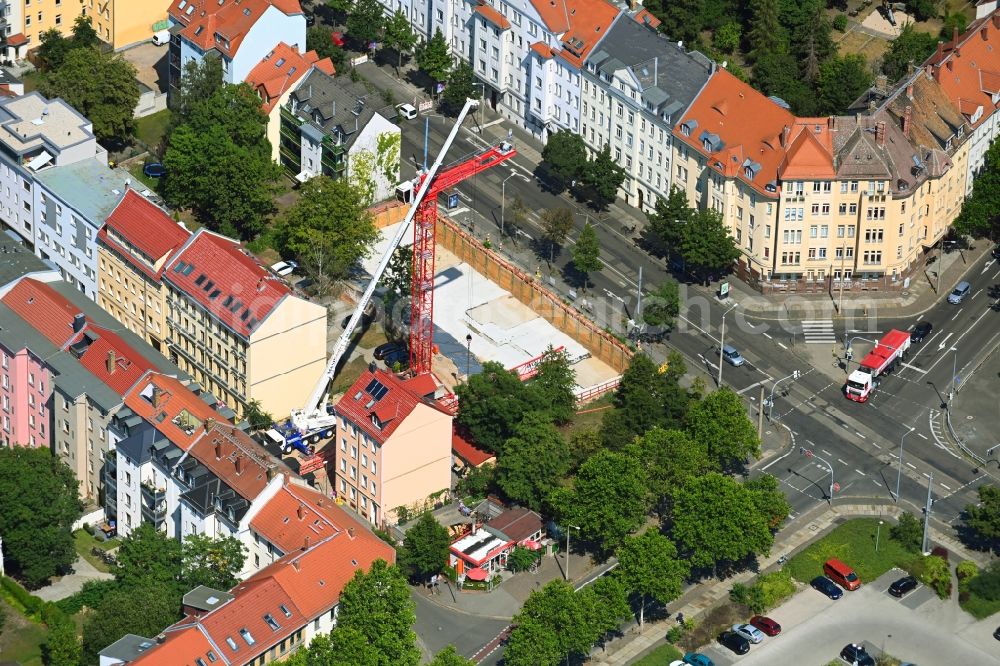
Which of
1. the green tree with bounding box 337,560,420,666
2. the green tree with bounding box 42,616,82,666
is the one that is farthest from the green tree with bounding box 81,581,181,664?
the green tree with bounding box 337,560,420,666

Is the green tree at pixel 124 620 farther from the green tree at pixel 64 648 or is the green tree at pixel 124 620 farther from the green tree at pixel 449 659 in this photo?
the green tree at pixel 449 659

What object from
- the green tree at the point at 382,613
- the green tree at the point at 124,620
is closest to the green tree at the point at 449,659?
the green tree at the point at 382,613

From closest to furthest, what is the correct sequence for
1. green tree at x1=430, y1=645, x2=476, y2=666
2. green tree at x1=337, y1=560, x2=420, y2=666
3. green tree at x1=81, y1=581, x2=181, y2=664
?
green tree at x1=430, y1=645, x2=476, y2=666, green tree at x1=337, y1=560, x2=420, y2=666, green tree at x1=81, y1=581, x2=181, y2=664

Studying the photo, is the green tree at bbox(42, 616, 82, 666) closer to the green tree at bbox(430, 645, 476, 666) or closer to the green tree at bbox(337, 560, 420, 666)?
the green tree at bbox(337, 560, 420, 666)

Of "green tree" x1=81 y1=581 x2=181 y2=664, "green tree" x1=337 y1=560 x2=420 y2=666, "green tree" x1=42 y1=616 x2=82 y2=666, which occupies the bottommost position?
"green tree" x1=42 y1=616 x2=82 y2=666

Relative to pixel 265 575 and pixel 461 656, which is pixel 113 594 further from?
pixel 461 656
